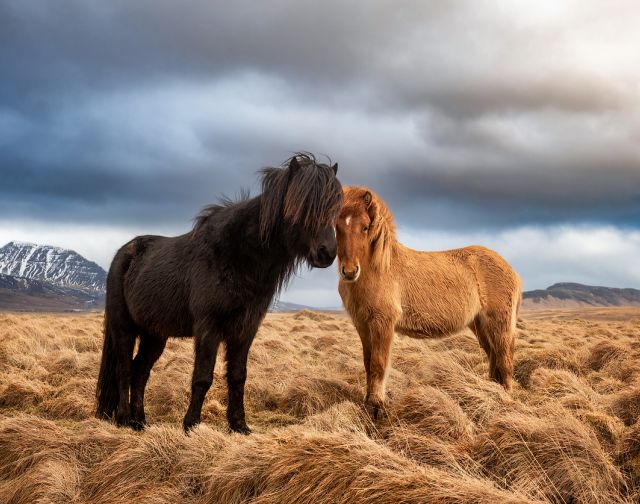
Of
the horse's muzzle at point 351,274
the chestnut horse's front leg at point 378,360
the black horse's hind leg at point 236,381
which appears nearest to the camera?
the black horse's hind leg at point 236,381

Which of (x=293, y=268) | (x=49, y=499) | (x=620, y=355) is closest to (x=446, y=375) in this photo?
(x=293, y=268)

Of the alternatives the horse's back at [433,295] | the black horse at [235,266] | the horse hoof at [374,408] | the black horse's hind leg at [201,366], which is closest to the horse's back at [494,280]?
the horse's back at [433,295]

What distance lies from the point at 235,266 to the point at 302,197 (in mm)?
953

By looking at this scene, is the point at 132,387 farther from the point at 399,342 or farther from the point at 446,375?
the point at 399,342

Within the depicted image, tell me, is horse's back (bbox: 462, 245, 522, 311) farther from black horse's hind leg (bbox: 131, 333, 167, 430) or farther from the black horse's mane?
black horse's hind leg (bbox: 131, 333, 167, 430)

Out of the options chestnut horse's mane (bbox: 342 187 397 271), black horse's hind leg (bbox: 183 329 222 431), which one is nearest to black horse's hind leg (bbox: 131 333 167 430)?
black horse's hind leg (bbox: 183 329 222 431)

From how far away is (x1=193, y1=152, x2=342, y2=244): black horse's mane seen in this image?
15.4 ft

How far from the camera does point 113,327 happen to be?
6406mm

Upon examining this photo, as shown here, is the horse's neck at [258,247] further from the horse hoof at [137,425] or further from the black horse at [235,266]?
the horse hoof at [137,425]

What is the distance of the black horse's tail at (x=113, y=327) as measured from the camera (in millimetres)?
6340

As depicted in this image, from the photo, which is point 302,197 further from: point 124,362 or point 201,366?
point 124,362

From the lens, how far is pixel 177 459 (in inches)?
168

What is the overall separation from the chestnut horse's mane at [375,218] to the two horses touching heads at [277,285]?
1 centimetres

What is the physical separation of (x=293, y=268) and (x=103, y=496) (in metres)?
2.41
